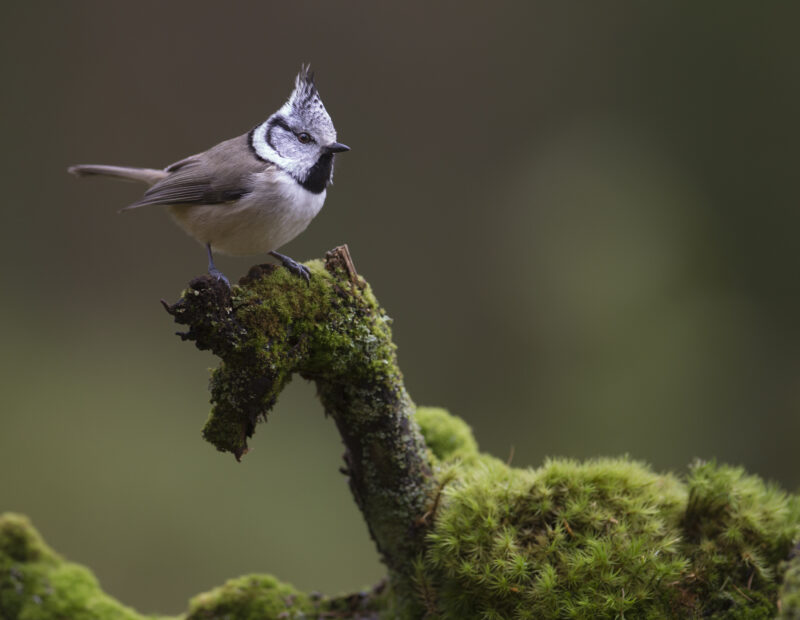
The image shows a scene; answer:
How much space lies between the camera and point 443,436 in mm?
2318

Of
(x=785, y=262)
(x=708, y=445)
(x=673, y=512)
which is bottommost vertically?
(x=673, y=512)

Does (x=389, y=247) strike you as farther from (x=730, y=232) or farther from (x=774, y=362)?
(x=774, y=362)

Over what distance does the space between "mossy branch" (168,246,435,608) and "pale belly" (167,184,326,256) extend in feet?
0.61

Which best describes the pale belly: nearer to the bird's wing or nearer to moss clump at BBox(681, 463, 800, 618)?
the bird's wing

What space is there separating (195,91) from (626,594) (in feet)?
13.2

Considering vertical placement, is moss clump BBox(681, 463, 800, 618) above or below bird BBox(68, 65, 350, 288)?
below

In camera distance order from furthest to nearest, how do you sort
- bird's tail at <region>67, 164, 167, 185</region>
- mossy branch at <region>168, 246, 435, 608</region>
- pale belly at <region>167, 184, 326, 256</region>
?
1. bird's tail at <region>67, 164, 167, 185</region>
2. pale belly at <region>167, 184, 326, 256</region>
3. mossy branch at <region>168, 246, 435, 608</region>

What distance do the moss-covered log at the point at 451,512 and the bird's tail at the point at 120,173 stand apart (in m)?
0.74

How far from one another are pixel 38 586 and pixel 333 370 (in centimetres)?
97

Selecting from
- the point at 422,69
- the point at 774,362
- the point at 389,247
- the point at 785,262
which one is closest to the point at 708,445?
the point at 774,362

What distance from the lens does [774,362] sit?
4273 mm

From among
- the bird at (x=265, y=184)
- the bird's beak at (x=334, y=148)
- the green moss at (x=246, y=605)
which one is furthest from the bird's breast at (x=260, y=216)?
the green moss at (x=246, y=605)

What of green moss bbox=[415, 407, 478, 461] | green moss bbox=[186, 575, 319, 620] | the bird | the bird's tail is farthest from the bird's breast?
→ green moss bbox=[186, 575, 319, 620]

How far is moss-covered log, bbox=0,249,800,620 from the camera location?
1.59 metres
